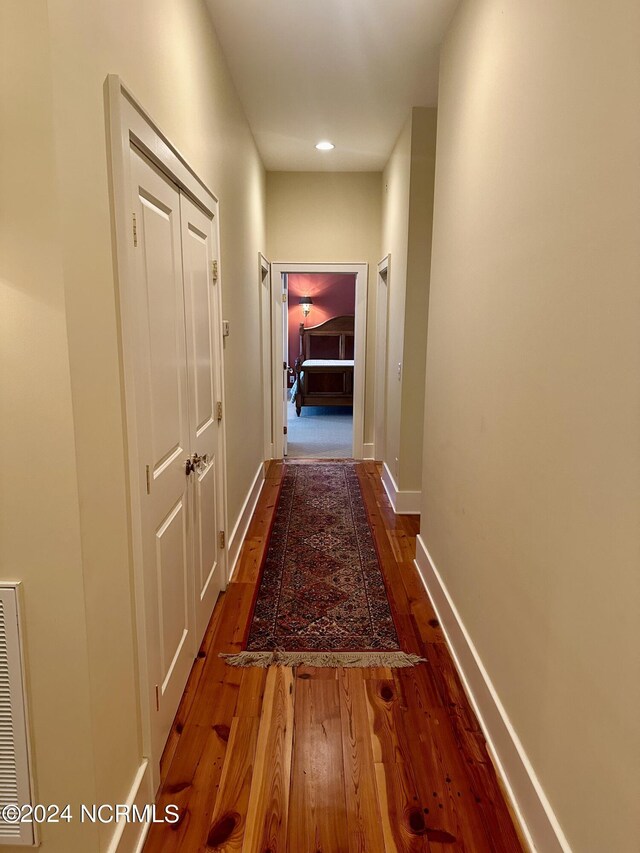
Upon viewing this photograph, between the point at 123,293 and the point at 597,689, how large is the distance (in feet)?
4.69

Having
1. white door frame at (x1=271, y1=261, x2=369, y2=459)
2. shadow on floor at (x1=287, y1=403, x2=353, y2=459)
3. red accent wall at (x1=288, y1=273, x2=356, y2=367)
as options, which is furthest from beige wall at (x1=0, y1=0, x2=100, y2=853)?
red accent wall at (x1=288, y1=273, x2=356, y2=367)

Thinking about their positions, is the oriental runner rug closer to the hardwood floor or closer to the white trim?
the hardwood floor

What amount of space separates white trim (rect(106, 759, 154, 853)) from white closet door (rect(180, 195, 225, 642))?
0.78m

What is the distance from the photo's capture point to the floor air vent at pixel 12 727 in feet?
3.82

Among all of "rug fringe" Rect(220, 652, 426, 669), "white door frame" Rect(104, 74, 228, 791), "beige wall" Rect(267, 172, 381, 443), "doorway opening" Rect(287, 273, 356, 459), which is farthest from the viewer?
"doorway opening" Rect(287, 273, 356, 459)

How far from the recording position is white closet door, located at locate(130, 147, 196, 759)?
1.58 m

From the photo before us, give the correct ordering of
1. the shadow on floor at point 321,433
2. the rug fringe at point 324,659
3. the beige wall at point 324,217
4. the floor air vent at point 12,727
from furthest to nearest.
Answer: the shadow on floor at point 321,433 → the beige wall at point 324,217 → the rug fringe at point 324,659 → the floor air vent at point 12,727

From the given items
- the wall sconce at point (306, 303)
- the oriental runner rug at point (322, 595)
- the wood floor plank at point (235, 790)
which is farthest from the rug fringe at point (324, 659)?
the wall sconce at point (306, 303)

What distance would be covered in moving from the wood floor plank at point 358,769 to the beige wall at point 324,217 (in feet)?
13.3

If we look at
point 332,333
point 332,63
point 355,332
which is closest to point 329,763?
point 332,63

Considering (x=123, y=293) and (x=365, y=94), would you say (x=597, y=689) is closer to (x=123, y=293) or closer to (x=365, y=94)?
(x=123, y=293)

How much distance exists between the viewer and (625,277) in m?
1.07

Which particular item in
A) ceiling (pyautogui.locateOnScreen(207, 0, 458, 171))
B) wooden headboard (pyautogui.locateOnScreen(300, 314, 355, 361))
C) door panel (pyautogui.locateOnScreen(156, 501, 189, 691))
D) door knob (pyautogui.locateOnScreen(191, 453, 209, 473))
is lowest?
door panel (pyautogui.locateOnScreen(156, 501, 189, 691))

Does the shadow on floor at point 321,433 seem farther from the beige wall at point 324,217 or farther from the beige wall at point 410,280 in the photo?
the beige wall at point 324,217
